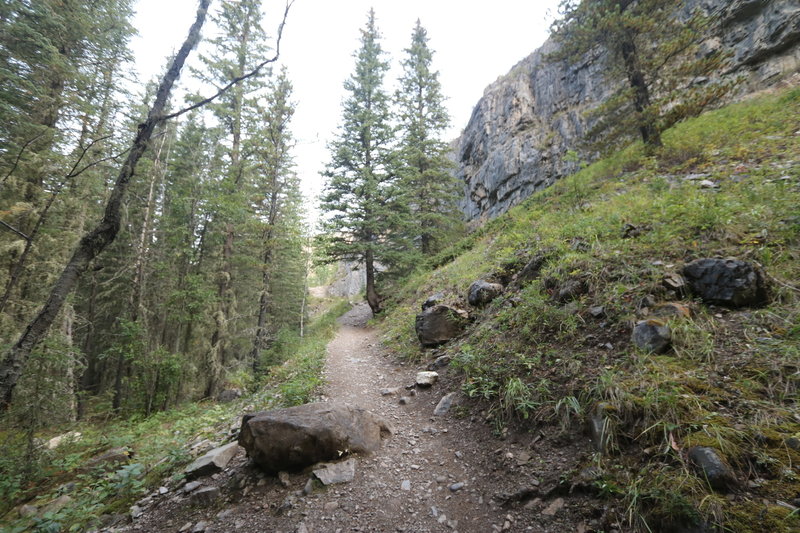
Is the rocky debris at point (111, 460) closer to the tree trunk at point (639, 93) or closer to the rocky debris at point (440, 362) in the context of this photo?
the rocky debris at point (440, 362)

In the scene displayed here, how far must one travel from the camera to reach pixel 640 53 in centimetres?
926

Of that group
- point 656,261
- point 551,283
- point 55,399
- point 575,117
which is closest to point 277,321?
point 55,399

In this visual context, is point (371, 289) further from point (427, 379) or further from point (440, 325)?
point (427, 379)

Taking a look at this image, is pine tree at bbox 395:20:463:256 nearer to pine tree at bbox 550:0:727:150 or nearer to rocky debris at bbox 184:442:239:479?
pine tree at bbox 550:0:727:150

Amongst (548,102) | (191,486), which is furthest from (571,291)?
(548,102)

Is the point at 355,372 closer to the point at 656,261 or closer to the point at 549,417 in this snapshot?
the point at 549,417

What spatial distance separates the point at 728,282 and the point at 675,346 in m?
1.16

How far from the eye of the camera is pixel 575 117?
18297 mm

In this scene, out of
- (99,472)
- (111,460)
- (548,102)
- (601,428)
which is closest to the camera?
(601,428)

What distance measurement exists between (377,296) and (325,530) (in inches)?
524

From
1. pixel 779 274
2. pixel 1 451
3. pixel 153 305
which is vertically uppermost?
pixel 153 305

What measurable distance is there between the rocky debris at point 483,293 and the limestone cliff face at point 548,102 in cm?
1000

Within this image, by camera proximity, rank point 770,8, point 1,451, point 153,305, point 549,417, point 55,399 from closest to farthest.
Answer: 1. point 549,417
2. point 1,451
3. point 55,399
4. point 770,8
5. point 153,305

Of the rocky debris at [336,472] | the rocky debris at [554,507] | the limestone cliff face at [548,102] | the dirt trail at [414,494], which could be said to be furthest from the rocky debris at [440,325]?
the limestone cliff face at [548,102]
